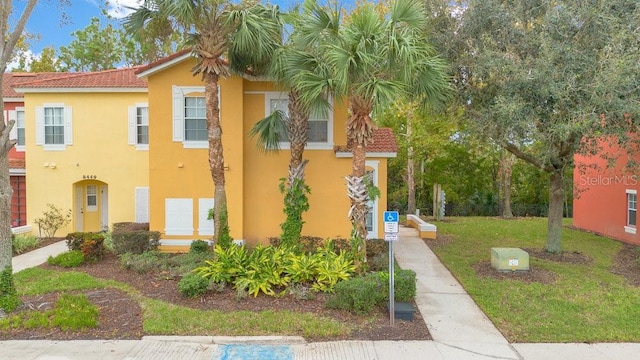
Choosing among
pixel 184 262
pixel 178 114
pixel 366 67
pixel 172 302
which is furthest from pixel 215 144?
pixel 366 67

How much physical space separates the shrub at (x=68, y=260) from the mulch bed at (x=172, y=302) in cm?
190

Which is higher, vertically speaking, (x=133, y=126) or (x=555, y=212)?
(x=133, y=126)

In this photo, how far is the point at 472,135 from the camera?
10.8 metres

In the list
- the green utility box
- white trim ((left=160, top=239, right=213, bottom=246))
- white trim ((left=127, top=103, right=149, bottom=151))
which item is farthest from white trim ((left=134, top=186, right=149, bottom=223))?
the green utility box

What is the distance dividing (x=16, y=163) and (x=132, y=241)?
853cm

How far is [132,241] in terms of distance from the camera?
11562mm

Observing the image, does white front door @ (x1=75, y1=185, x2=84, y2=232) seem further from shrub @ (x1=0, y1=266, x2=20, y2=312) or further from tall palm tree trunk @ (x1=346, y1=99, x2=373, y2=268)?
tall palm tree trunk @ (x1=346, y1=99, x2=373, y2=268)

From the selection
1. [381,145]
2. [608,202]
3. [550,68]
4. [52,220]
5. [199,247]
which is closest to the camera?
[550,68]

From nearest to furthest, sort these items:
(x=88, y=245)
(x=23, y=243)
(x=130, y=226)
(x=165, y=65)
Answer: (x=88, y=245)
(x=165, y=65)
(x=23, y=243)
(x=130, y=226)

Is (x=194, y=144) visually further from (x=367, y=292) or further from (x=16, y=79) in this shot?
(x=16, y=79)

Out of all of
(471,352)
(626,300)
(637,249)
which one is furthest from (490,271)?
(637,249)

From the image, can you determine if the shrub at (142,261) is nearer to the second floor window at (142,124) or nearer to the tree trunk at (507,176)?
the second floor window at (142,124)

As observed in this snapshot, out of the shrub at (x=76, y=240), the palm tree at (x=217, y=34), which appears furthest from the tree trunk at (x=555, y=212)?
the shrub at (x=76, y=240)

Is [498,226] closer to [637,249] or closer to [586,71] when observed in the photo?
[637,249]
